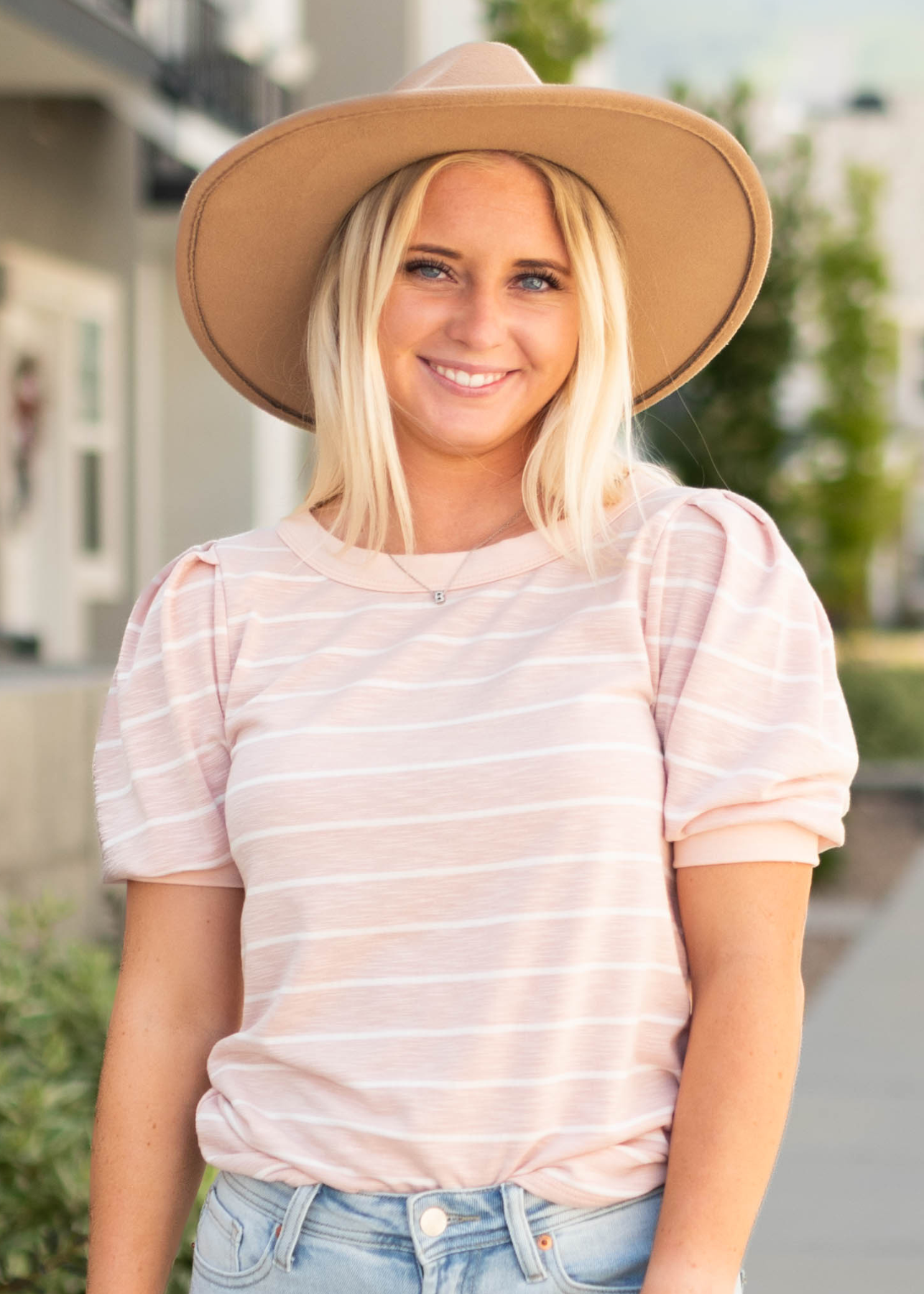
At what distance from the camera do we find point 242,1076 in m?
1.81

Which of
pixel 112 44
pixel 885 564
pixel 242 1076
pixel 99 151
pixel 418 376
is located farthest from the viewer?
pixel 885 564

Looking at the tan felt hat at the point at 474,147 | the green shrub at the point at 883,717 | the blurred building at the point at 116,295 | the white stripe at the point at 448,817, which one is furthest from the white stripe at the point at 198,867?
the green shrub at the point at 883,717

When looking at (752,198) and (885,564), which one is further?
(885,564)

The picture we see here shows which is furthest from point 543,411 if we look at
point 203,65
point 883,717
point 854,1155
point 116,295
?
point 883,717

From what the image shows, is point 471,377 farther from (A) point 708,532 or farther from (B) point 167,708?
(B) point 167,708

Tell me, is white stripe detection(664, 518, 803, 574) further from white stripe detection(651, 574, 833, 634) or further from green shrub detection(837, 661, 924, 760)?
green shrub detection(837, 661, 924, 760)

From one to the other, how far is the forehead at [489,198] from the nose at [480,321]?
0.07m

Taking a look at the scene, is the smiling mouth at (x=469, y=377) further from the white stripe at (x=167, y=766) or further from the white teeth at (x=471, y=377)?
the white stripe at (x=167, y=766)

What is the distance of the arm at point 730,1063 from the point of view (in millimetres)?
1621

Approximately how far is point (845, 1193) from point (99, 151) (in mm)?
7341

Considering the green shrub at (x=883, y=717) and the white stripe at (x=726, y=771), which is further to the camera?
the green shrub at (x=883, y=717)

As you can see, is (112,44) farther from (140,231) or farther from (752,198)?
(752,198)

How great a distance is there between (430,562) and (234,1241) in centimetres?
74

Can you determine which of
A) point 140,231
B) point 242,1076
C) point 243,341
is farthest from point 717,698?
point 140,231
